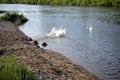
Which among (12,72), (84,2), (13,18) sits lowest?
(84,2)

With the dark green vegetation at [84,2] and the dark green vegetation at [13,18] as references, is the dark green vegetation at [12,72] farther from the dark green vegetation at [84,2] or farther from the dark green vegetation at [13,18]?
the dark green vegetation at [84,2]

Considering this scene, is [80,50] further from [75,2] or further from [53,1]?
[53,1]

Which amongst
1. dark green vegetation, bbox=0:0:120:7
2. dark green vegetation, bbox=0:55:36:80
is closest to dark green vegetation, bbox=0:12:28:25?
dark green vegetation, bbox=0:55:36:80

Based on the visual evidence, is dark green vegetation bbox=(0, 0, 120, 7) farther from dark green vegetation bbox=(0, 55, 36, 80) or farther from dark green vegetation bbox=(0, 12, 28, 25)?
dark green vegetation bbox=(0, 55, 36, 80)

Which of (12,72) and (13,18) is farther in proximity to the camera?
(13,18)

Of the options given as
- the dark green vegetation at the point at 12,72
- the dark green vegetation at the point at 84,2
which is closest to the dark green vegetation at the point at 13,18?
the dark green vegetation at the point at 12,72

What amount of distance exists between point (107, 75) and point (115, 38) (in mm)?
14060

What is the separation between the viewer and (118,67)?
1792 cm

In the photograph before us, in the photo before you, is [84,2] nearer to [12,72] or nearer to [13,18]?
[13,18]

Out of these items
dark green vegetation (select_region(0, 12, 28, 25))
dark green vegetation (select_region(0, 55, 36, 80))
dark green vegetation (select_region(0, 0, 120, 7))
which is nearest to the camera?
dark green vegetation (select_region(0, 55, 36, 80))

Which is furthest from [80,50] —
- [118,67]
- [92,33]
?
[92,33]

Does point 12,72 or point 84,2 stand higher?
point 12,72

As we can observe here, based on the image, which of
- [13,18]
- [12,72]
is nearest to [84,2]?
[13,18]

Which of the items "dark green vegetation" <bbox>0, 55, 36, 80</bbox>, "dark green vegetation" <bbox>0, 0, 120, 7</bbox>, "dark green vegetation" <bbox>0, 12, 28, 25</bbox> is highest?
"dark green vegetation" <bbox>0, 55, 36, 80</bbox>
